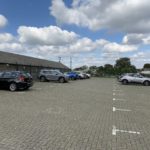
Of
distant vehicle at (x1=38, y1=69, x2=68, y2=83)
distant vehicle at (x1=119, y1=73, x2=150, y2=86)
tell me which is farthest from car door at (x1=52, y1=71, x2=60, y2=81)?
distant vehicle at (x1=119, y1=73, x2=150, y2=86)

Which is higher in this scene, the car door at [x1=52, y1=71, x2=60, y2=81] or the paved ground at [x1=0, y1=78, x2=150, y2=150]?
the car door at [x1=52, y1=71, x2=60, y2=81]

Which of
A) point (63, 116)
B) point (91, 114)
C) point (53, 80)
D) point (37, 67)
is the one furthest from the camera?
point (37, 67)

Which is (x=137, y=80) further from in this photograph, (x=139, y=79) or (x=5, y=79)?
(x=5, y=79)

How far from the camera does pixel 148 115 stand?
9.30m

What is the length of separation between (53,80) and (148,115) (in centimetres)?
2327

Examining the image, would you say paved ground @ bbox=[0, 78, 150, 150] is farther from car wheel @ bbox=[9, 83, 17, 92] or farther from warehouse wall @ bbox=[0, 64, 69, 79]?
warehouse wall @ bbox=[0, 64, 69, 79]

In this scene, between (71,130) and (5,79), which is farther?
(5,79)

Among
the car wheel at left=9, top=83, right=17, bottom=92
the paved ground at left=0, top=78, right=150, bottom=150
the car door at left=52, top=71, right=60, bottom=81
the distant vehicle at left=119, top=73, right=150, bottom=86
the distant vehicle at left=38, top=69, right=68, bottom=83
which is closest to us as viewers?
the paved ground at left=0, top=78, right=150, bottom=150

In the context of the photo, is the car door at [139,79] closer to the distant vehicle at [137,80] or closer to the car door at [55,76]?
the distant vehicle at [137,80]

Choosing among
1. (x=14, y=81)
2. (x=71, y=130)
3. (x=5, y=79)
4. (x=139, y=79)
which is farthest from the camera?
(x=139, y=79)

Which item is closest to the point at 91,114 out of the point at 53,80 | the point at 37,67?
the point at 53,80

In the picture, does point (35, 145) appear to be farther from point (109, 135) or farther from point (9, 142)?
point (109, 135)

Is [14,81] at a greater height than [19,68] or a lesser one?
lesser

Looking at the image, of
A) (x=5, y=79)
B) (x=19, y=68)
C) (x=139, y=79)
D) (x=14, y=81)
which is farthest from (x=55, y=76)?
(x=14, y=81)
